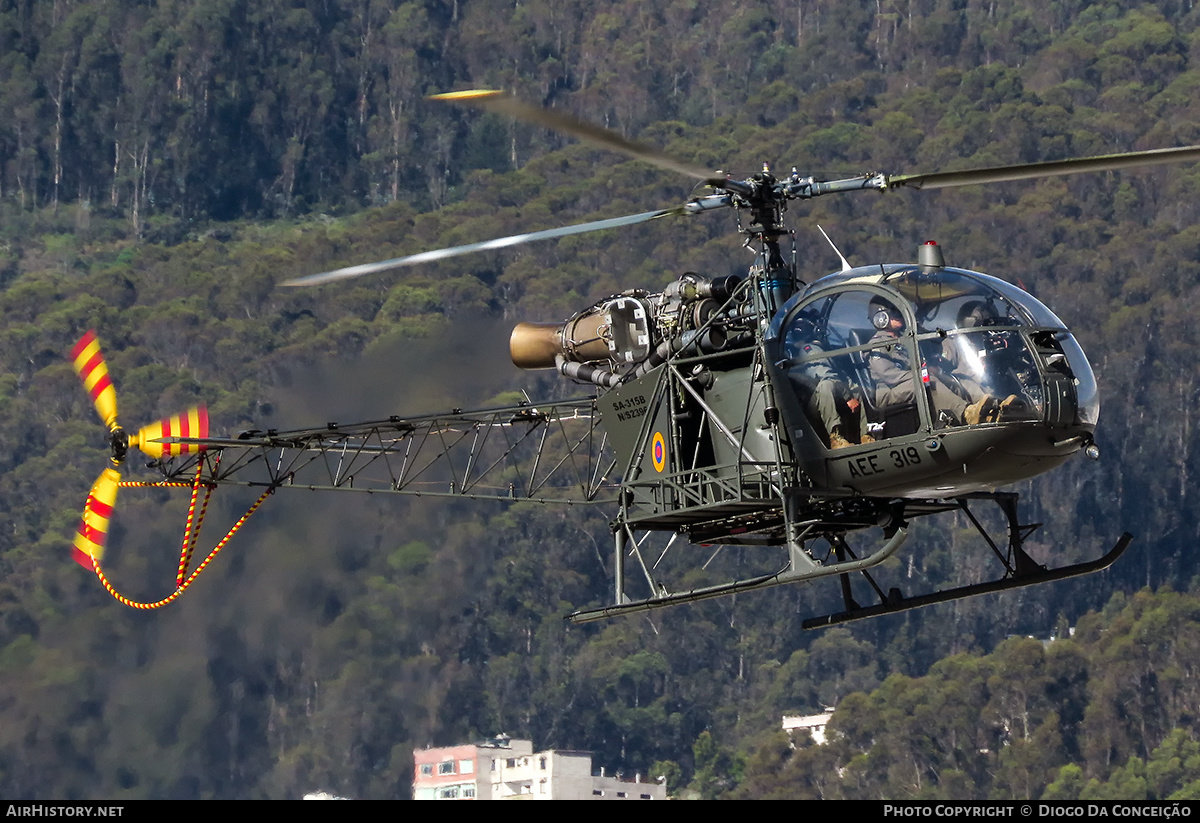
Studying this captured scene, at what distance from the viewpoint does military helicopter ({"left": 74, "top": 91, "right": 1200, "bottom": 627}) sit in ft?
66.0

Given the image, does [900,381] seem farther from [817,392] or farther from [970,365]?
[817,392]

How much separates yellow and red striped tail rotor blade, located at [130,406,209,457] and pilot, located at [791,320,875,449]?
913 centimetres

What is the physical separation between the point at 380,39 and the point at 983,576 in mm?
62600

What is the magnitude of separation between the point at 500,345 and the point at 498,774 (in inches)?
1103

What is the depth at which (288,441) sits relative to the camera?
27.3 meters

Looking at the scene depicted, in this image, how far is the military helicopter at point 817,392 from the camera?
66.0ft

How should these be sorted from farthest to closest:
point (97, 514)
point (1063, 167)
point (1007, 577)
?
1. point (97, 514)
2. point (1007, 577)
3. point (1063, 167)

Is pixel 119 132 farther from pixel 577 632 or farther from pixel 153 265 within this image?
pixel 577 632

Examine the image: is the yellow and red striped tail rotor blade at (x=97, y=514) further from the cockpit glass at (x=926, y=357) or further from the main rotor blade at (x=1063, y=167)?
the main rotor blade at (x=1063, y=167)

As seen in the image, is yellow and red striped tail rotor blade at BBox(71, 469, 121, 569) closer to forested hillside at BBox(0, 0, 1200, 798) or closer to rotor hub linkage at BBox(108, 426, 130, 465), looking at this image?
rotor hub linkage at BBox(108, 426, 130, 465)

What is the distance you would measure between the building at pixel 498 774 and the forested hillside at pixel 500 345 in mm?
1314

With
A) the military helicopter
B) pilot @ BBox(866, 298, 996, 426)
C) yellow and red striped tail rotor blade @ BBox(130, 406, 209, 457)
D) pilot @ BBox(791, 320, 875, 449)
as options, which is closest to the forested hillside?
yellow and red striped tail rotor blade @ BBox(130, 406, 209, 457)

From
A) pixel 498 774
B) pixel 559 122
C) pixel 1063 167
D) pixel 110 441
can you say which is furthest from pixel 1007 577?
pixel 498 774

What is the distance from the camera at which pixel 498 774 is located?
3570 inches
